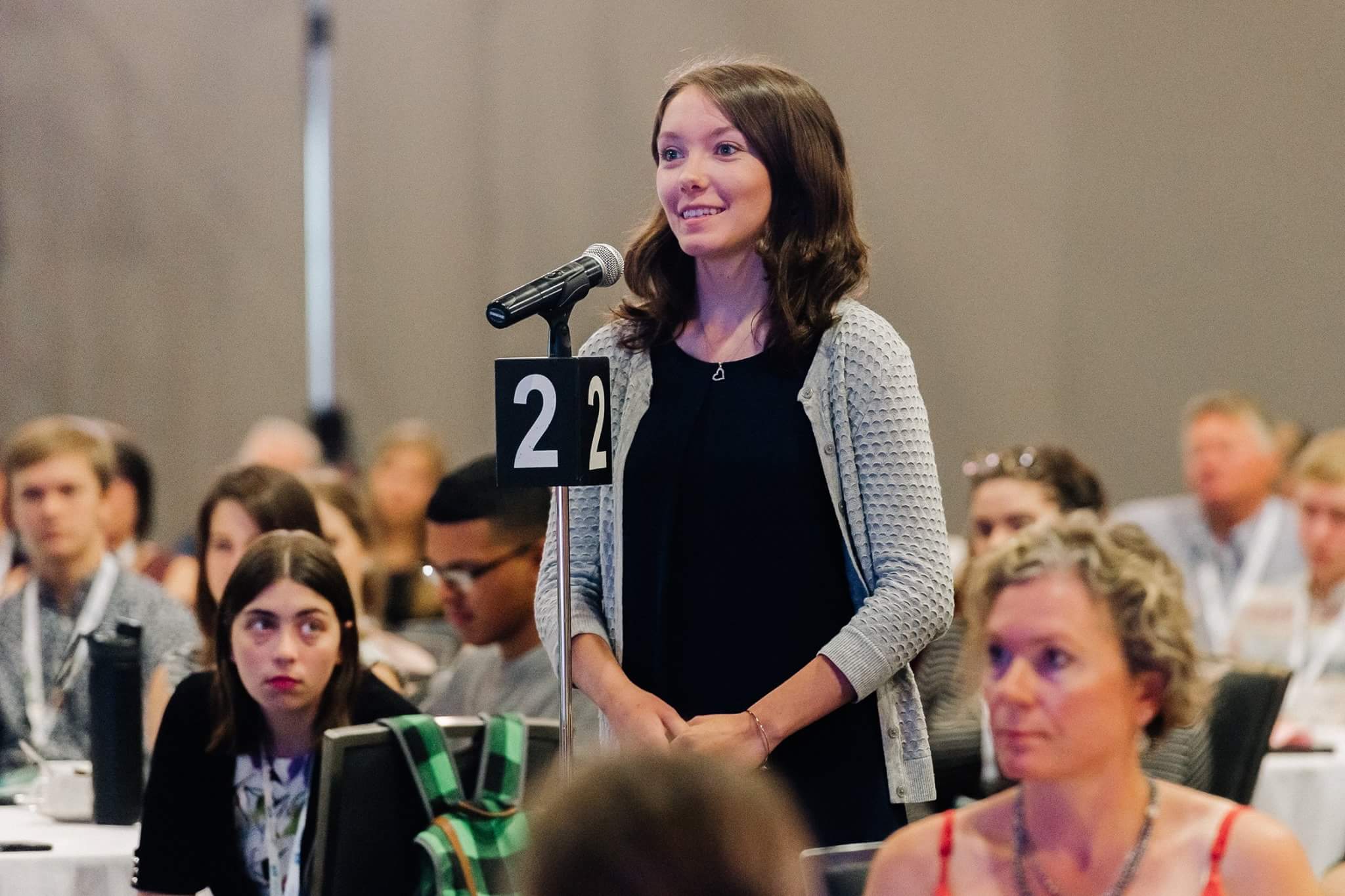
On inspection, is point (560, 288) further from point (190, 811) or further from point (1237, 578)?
point (1237, 578)

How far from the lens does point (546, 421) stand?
210 cm

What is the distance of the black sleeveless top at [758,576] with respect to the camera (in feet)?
7.33

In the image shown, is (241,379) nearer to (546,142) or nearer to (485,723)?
(546,142)

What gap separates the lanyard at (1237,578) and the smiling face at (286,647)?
403 cm

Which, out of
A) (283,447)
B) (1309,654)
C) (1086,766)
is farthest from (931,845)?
(283,447)

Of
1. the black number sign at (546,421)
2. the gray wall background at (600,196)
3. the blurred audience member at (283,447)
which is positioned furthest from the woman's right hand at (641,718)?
the gray wall background at (600,196)

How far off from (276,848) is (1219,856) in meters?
1.60

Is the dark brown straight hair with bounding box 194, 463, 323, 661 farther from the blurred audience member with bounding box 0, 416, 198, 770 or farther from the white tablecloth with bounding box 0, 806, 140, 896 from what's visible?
the white tablecloth with bounding box 0, 806, 140, 896

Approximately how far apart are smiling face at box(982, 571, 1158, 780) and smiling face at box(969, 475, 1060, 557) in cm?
247

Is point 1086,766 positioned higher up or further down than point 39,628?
higher up

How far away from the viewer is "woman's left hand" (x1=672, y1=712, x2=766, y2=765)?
210cm

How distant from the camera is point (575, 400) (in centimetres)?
208

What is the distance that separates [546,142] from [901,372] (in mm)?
7223

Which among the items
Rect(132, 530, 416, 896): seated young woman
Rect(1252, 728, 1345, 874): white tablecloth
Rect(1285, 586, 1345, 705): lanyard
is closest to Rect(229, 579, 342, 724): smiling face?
Rect(132, 530, 416, 896): seated young woman
